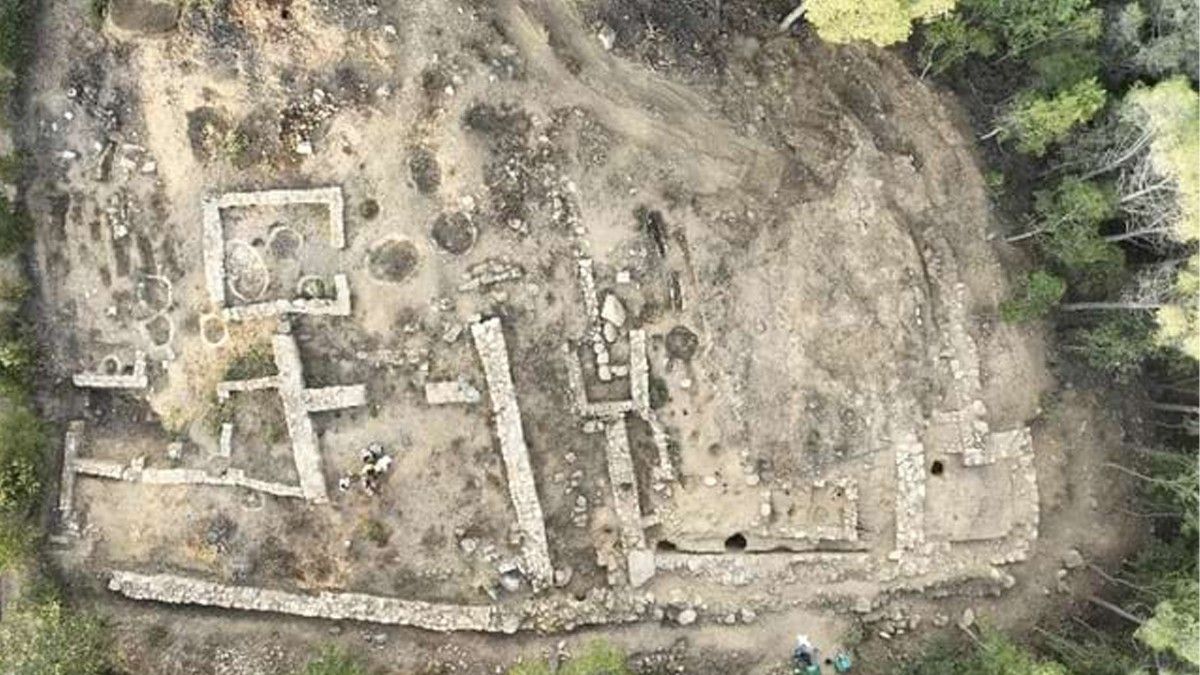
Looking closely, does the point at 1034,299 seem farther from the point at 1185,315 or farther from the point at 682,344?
the point at 682,344

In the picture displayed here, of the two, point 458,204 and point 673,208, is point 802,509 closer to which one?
point 673,208

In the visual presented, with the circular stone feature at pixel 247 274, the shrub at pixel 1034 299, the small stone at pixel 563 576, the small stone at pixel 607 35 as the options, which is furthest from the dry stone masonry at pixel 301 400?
the shrub at pixel 1034 299

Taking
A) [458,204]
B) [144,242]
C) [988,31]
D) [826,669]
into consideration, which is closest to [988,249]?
[988,31]

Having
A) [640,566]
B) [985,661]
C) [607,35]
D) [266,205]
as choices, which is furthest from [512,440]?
[985,661]

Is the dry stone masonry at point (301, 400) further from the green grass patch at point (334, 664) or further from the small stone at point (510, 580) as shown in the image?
the small stone at point (510, 580)

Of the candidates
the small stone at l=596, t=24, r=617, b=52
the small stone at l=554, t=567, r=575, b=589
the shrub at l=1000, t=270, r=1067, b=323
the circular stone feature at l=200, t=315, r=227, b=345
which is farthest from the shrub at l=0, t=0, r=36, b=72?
the shrub at l=1000, t=270, r=1067, b=323

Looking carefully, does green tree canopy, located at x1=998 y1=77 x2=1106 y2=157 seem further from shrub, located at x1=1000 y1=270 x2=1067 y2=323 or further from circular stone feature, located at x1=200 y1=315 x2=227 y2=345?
circular stone feature, located at x1=200 y1=315 x2=227 y2=345

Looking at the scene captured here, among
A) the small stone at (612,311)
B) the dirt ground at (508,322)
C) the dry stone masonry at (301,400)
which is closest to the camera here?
the dry stone masonry at (301,400)

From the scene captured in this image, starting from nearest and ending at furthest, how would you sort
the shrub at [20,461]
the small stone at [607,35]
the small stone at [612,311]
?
the shrub at [20,461] < the small stone at [612,311] < the small stone at [607,35]
